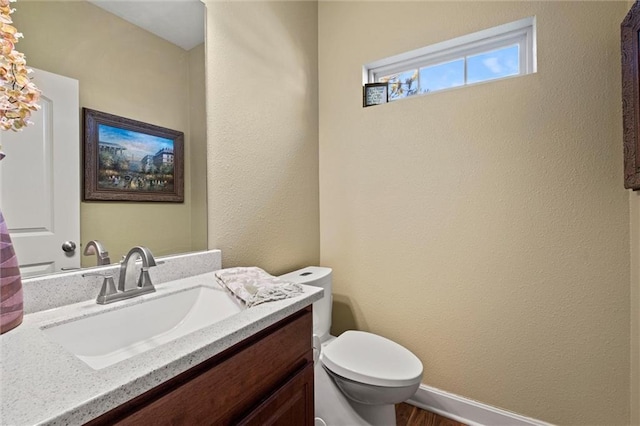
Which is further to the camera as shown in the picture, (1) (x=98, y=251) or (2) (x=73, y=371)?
(1) (x=98, y=251)

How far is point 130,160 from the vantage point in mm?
1031

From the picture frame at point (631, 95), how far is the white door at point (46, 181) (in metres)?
1.93

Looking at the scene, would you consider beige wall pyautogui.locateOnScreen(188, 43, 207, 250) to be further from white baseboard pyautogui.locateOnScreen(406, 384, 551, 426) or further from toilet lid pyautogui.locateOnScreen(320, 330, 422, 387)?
white baseboard pyautogui.locateOnScreen(406, 384, 551, 426)

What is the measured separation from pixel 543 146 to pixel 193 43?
5.31 feet

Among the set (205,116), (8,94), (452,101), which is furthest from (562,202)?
(8,94)

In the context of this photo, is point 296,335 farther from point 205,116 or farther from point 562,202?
point 562,202

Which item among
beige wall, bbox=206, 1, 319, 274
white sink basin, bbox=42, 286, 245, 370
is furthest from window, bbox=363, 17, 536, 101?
white sink basin, bbox=42, 286, 245, 370

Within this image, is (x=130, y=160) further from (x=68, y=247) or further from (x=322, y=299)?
(x=322, y=299)

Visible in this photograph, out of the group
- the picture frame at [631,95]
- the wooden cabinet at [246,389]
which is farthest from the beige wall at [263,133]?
the picture frame at [631,95]

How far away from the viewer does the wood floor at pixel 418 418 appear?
149cm

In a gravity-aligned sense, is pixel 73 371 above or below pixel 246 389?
above

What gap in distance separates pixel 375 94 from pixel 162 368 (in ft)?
5.64

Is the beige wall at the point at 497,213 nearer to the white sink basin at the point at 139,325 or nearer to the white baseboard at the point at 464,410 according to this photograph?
the white baseboard at the point at 464,410

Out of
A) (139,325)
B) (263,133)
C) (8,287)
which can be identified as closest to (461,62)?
(263,133)
